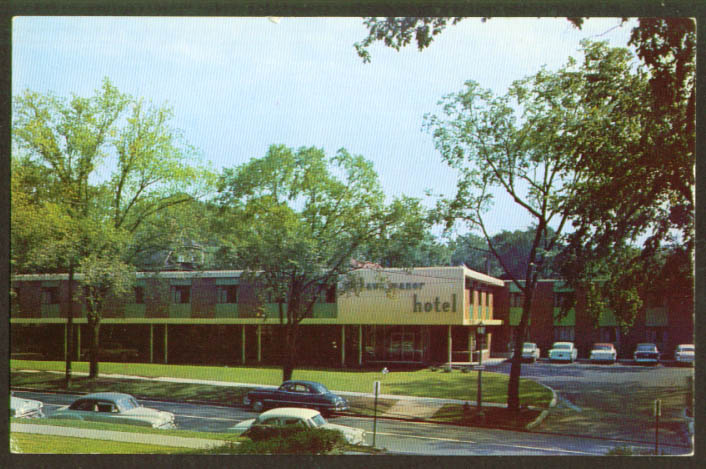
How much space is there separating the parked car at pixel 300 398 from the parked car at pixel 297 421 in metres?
0.10

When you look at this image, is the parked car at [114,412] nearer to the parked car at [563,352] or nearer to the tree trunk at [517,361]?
the tree trunk at [517,361]

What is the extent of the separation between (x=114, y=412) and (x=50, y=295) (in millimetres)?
1696

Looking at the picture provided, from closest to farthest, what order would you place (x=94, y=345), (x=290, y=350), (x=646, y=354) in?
1. (x=646, y=354)
2. (x=290, y=350)
3. (x=94, y=345)

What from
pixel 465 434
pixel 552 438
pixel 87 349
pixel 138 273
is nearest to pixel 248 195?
pixel 138 273

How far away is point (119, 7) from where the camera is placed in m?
6.98

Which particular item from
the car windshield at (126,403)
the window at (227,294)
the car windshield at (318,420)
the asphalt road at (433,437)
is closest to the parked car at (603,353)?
the asphalt road at (433,437)

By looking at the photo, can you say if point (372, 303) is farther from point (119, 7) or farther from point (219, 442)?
point (119, 7)

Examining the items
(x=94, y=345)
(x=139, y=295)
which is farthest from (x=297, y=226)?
(x=94, y=345)

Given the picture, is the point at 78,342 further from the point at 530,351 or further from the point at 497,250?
the point at 530,351

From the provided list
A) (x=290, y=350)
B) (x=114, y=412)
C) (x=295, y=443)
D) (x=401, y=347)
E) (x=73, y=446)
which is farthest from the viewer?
(x=290, y=350)

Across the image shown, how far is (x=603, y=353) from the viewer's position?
300 inches

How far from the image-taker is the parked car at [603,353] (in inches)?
296

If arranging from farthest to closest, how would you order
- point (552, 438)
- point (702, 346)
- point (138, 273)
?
point (138, 273) → point (552, 438) → point (702, 346)

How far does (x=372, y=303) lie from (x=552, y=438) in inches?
103
